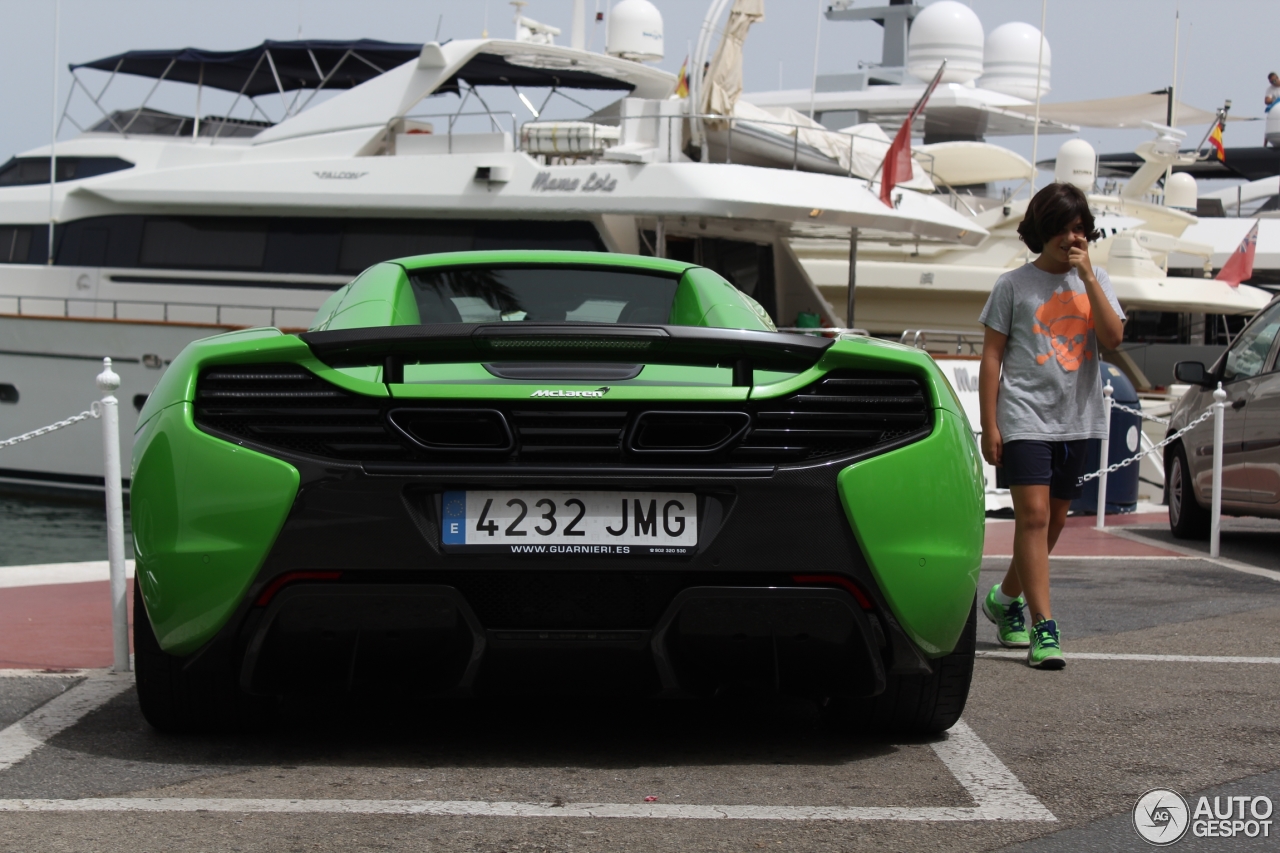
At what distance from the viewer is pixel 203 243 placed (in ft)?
56.1

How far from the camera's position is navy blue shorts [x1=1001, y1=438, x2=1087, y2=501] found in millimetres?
4684

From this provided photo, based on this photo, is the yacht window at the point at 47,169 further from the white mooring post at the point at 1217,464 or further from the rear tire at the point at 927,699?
the rear tire at the point at 927,699

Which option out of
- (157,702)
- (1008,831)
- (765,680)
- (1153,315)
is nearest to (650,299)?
(765,680)

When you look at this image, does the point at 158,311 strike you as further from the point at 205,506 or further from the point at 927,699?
the point at 927,699

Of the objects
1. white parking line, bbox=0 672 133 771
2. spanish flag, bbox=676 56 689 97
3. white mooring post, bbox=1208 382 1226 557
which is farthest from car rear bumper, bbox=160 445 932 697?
spanish flag, bbox=676 56 689 97

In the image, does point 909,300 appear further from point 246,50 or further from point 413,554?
point 413,554

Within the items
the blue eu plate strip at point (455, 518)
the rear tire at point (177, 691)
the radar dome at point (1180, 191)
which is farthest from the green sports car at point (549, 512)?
the radar dome at point (1180, 191)

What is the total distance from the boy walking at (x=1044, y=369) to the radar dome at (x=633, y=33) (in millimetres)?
15217

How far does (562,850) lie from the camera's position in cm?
262

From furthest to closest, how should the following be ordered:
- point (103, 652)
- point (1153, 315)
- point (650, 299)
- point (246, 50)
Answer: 1. point (1153, 315)
2. point (246, 50)
3. point (103, 652)
4. point (650, 299)

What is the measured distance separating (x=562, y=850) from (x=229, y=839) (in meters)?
0.59

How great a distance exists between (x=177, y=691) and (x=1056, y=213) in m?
2.92

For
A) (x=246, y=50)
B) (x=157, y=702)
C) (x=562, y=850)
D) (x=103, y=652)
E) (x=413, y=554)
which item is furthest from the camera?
(x=246, y=50)

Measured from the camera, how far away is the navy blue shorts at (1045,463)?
4.68 metres
